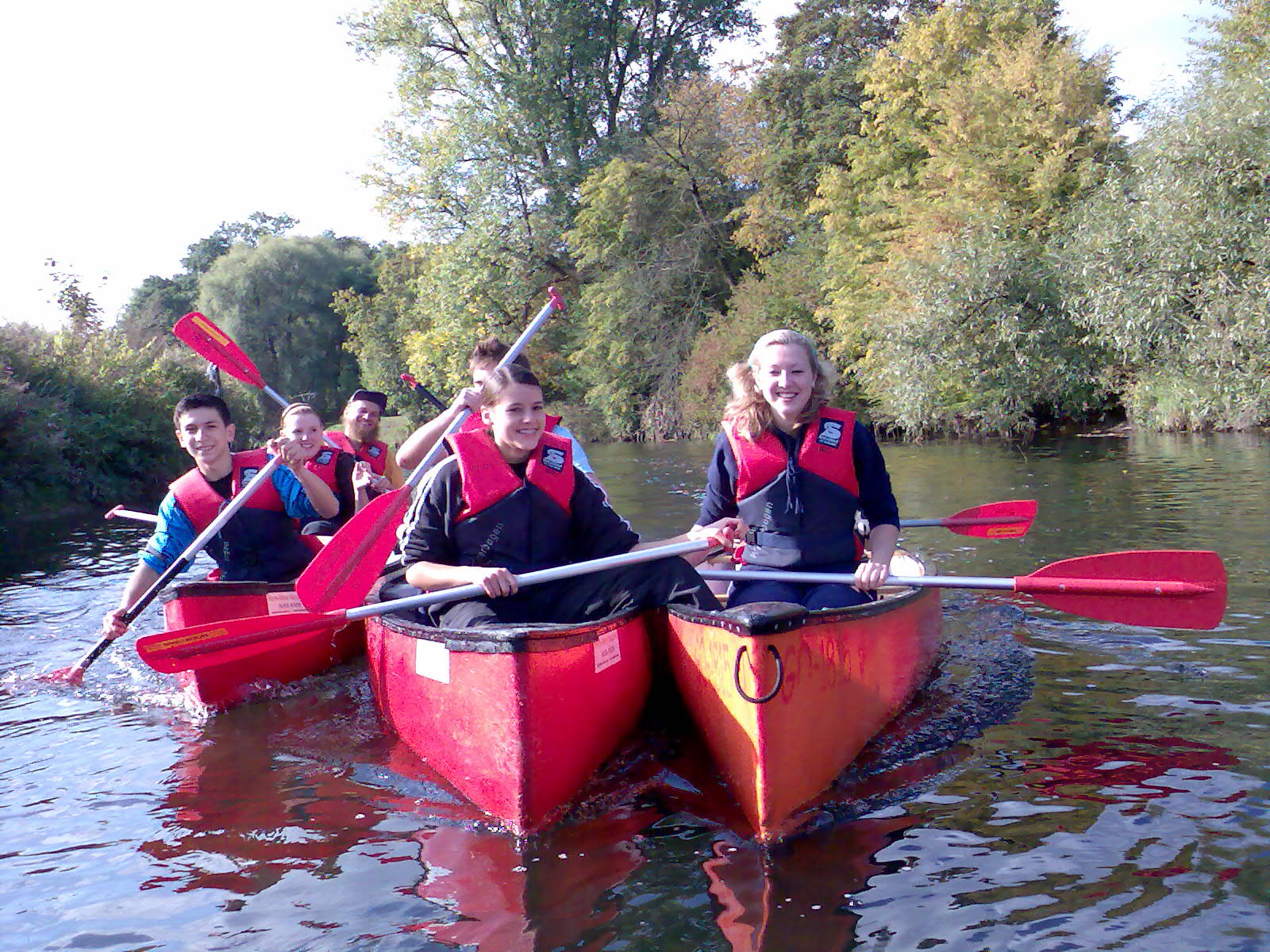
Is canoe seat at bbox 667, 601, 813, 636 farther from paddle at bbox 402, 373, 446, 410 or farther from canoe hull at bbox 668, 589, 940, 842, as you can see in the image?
paddle at bbox 402, 373, 446, 410

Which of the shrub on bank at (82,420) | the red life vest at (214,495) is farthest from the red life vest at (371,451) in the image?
the shrub on bank at (82,420)

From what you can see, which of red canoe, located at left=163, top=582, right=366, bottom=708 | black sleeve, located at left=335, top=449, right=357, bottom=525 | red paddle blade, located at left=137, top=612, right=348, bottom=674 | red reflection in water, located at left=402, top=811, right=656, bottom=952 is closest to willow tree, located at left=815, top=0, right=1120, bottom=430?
black sleeve, located at left=335, top=449, right=357, bottom=525

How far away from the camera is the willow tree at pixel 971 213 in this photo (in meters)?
16.1

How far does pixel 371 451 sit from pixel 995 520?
3553 millimetres

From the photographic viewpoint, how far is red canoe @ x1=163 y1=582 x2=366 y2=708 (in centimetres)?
455

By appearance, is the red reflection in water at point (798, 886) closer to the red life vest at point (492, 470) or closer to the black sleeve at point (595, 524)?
the black sleeve at point (595, 524)

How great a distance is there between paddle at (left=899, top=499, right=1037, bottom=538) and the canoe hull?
6.66 ft

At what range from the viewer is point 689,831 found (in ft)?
9.98

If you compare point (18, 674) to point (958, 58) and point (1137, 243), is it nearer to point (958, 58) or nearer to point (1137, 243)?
point (1137, 243)

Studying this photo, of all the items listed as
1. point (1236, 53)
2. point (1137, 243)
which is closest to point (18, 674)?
point (1137, 243)

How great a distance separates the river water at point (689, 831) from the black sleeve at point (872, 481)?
0.74m

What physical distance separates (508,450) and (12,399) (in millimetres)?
11833

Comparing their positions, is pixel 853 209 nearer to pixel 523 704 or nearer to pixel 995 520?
pixel 995 520

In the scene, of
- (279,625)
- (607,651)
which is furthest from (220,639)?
(607,651)
